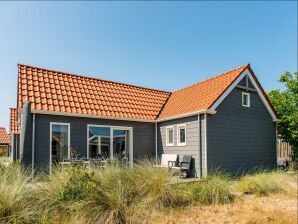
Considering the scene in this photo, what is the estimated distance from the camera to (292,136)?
1554 cm

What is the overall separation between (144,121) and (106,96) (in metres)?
2.76

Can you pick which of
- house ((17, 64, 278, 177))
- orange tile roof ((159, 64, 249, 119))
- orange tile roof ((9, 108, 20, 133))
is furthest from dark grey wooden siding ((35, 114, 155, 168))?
orange tile roof ((9, 108, 20, 133))

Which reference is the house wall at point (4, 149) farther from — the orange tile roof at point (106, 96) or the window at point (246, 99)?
the window at point (246, 99)

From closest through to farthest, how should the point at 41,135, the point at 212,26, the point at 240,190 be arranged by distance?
the point at 240,190 → the point at 41,135 → the point at 212,26

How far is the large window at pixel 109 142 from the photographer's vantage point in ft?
42.9

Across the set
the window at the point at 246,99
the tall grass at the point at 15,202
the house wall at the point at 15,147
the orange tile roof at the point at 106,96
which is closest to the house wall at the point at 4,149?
the house wall at the point at 15,147

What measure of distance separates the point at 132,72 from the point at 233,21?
20.4ft

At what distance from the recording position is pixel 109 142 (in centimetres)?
1372

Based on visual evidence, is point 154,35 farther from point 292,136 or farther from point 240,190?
point 292,136

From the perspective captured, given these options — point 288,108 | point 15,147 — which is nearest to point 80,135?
point 15,147

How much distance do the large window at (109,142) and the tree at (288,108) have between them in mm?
10442

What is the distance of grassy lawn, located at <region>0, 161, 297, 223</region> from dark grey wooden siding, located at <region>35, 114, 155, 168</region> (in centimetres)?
328

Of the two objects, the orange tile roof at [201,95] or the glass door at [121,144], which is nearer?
the orange tile roof at [201,95]

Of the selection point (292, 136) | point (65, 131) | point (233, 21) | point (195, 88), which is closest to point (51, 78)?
point (65, 131)
